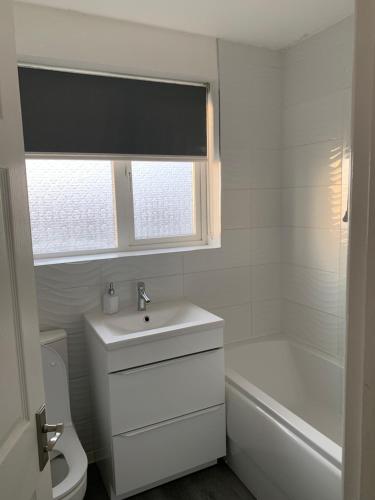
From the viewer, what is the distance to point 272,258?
8.38ft

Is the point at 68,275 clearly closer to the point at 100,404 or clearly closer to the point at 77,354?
the point at 77,354

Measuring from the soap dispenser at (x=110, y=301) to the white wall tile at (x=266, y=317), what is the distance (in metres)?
0.96

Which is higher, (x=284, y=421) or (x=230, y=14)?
(x=230, y=14)

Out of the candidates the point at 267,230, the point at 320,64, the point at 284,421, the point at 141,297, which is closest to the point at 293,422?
the point at 284,421

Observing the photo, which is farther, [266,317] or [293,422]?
[266,317]

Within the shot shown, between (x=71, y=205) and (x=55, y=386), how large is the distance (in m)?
0.95

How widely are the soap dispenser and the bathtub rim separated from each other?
712 millimetres

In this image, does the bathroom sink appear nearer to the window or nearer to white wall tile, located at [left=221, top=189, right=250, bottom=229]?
the window

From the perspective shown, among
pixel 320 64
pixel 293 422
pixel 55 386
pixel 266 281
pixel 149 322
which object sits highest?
pixel 320 64

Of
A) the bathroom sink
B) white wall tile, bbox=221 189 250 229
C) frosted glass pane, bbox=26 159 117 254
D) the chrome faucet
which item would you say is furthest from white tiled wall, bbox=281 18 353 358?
frosted glass pane, bbox=26 159 117 254

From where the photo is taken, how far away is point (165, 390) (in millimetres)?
1810

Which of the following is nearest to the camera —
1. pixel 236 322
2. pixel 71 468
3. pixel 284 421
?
pixel 71 468

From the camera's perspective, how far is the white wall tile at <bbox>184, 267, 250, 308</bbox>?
7.61 ft

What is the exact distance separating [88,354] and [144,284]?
1.58 feet
